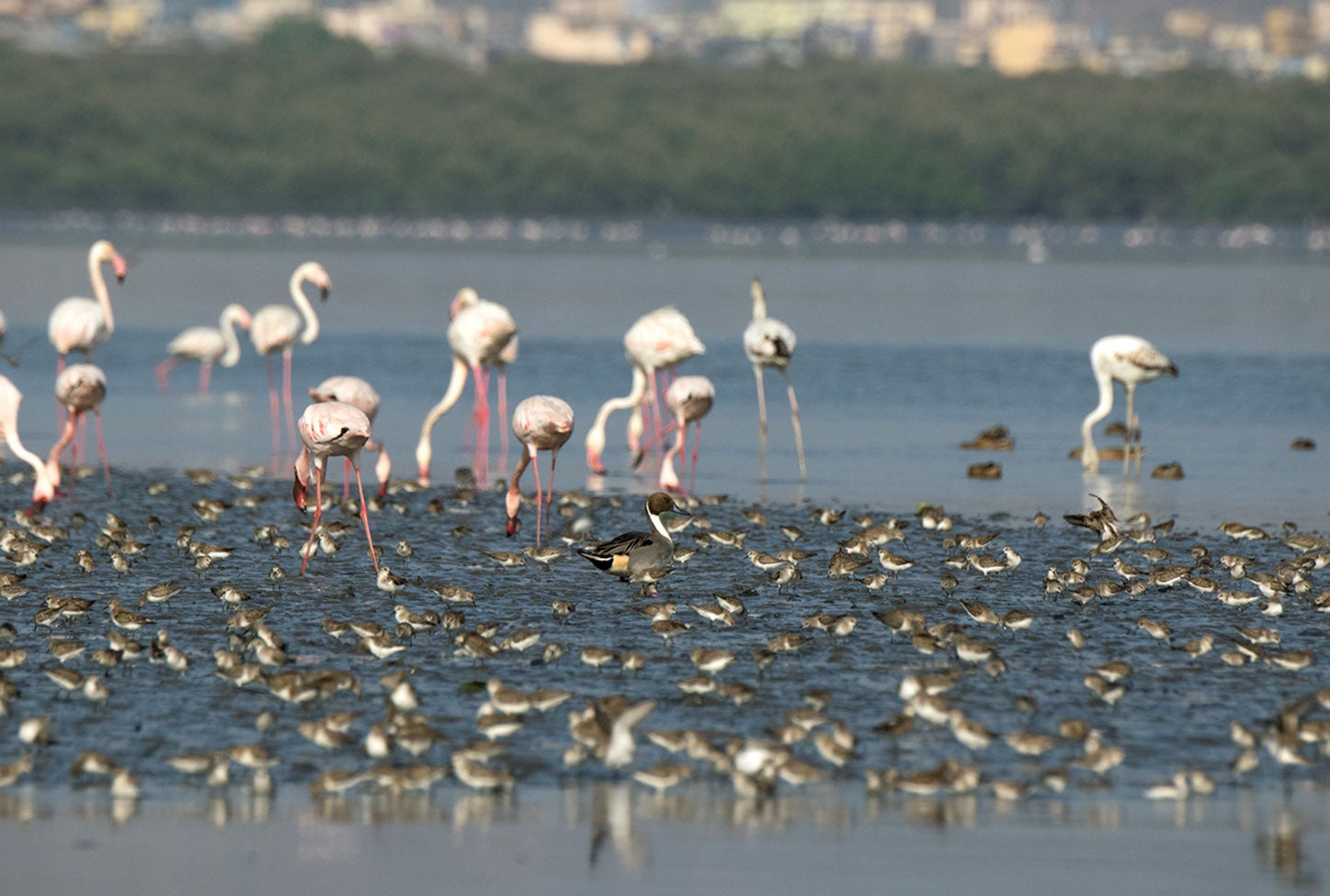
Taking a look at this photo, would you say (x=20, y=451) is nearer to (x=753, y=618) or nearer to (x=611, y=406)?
(x=611, y=406)

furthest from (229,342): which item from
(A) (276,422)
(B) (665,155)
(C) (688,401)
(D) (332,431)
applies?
(B) (665,155)

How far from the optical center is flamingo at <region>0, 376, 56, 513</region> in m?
16.8

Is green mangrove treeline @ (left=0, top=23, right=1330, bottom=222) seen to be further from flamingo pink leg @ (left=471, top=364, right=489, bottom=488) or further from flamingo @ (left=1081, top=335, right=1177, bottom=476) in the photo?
flamingo @ (left=1081, top=335, right=1177, bottom=476)

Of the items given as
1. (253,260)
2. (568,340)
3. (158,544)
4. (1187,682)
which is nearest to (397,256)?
(253,260)

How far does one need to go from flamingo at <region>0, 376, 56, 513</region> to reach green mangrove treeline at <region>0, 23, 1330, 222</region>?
94.1 metres

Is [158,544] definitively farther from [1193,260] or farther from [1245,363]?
[1193,260]

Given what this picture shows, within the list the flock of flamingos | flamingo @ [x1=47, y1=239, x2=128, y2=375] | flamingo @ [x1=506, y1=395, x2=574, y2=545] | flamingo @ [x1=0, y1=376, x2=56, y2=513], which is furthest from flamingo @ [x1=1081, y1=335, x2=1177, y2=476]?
flamingo @ [x1=47, y1=239, x2=128, y2=375]

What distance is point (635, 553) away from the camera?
13.4 meters

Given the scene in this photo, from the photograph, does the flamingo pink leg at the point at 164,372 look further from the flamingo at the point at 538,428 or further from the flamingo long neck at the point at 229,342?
the flamingo at the point at 538,428

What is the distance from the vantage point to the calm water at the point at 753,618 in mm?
8531

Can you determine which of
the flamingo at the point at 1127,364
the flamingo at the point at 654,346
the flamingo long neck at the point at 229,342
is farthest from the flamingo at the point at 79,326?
the flamingo at the point at 1127,364

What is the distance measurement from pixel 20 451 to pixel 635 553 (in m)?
6.35

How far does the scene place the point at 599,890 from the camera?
798 cm

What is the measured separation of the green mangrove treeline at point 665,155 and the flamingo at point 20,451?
94131mm
